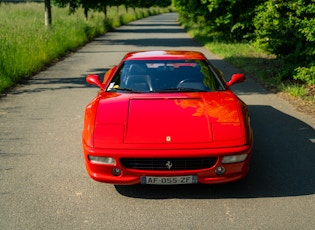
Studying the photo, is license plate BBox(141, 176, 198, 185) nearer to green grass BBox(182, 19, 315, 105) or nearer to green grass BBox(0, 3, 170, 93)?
green grass BBox(182, 19, 315, 105)

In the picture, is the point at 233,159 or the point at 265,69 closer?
the point at 233,159

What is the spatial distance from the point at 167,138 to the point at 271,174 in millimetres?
1491

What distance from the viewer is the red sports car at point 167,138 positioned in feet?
12.3

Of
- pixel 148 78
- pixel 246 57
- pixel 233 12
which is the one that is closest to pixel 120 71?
pixel 148 78

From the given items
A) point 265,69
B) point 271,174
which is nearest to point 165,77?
point 271,174

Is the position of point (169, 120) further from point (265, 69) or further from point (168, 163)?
point (265, 69)

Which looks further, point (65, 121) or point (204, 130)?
point (65, 121)

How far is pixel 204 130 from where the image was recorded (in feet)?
12.8

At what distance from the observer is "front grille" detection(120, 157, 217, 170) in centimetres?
375

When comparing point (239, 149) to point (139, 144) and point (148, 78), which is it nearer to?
point (139, 144)

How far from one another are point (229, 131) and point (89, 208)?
61.2 inches

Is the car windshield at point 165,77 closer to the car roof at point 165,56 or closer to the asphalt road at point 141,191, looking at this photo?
the car roof at point 165,56

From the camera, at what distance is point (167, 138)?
12.5 ft

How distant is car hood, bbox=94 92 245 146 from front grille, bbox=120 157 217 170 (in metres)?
0.16
